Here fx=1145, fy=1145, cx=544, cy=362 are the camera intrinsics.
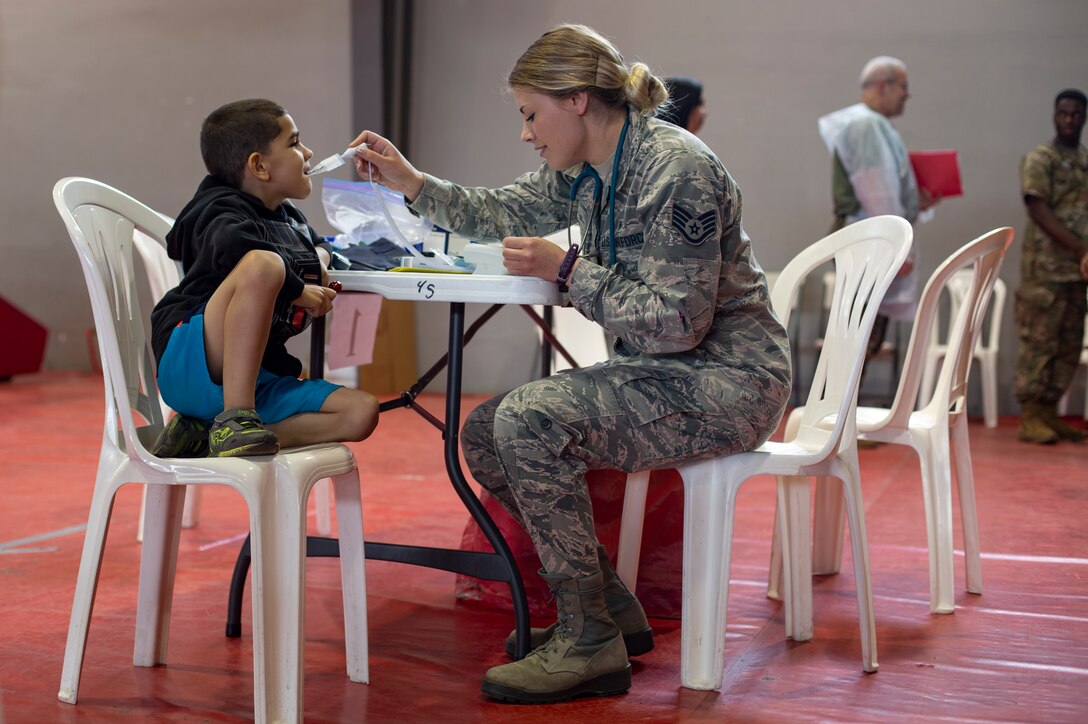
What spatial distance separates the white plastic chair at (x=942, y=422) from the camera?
2504 mm

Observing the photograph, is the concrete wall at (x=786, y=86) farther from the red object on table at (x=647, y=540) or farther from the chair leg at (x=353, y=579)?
the chair leg at (x=353, y=579)

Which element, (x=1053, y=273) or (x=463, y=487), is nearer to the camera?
(x=463, y=487)

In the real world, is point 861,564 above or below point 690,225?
below

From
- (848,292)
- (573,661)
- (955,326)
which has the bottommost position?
(573,661)

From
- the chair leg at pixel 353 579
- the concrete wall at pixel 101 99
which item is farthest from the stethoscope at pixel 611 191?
the concrete wall at pixel 101 99

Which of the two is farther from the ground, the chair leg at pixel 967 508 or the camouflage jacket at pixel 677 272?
the camouflage jacket at pixel 677 272

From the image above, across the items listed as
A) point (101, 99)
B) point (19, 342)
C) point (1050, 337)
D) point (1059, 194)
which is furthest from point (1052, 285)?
point (101, 99)

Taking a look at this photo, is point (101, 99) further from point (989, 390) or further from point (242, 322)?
point (242, 322)

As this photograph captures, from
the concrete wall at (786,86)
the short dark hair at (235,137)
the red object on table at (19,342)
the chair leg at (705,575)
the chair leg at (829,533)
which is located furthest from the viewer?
the red object on table at (19,342)

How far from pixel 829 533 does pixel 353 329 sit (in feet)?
4.20

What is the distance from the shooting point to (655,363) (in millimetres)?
1956

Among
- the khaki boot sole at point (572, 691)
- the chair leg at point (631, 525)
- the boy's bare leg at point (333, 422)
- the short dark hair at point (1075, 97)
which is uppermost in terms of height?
the short dark hair at point (1075, 97)

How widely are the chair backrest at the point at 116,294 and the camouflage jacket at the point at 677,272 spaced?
75cm

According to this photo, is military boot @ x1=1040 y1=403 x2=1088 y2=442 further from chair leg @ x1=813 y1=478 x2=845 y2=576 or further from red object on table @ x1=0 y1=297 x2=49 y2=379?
red object on table @ x1=0 y1=297 x2=49 y2=379
